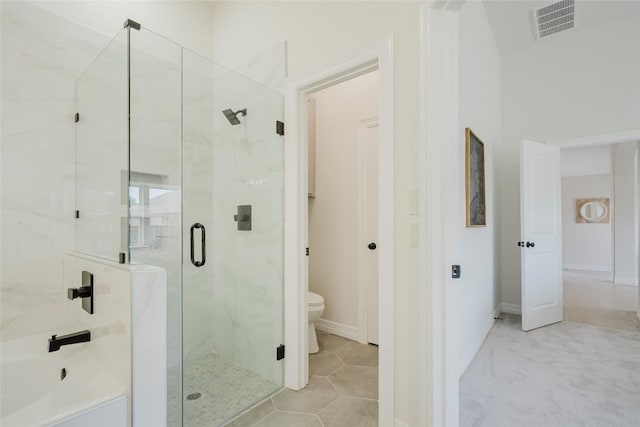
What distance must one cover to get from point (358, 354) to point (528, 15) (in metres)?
3.82

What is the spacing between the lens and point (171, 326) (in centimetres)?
169

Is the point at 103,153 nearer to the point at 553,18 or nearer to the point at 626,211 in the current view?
the point at 553,18

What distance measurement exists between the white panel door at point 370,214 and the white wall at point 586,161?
236 inches

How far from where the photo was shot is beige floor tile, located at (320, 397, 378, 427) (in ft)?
5.66

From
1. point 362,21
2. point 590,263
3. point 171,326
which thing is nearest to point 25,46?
point 171,326

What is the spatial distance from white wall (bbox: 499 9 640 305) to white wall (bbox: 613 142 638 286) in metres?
2.28

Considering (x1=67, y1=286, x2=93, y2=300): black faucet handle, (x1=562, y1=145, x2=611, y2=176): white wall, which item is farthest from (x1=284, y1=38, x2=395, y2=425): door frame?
(x1=562, y1=145, x2=611, y2=176): white wall

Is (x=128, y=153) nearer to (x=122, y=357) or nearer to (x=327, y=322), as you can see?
(x=122, y=357)

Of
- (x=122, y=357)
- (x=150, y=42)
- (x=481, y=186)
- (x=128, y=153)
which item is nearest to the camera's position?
(x=122, y=357)

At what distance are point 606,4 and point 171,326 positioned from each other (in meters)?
4.82

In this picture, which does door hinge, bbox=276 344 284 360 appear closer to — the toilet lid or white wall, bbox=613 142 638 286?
the toilet lid

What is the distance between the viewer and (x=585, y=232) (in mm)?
7367

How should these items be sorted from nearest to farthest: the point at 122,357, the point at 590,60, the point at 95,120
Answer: the point at 122,357 < the point at 95,120 < the point at 590,60

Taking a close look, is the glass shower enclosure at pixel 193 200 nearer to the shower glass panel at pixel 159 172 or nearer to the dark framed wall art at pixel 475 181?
the shower glass panel at pixel 159 172
